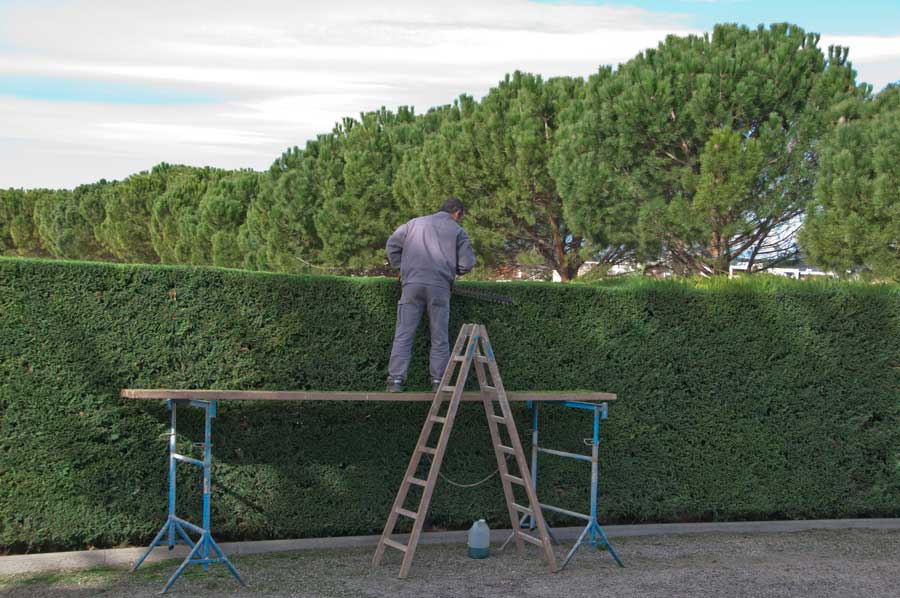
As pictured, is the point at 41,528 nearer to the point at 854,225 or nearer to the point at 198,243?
the point at 854,225

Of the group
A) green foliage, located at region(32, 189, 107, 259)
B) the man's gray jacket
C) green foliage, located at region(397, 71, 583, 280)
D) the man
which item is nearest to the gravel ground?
the man

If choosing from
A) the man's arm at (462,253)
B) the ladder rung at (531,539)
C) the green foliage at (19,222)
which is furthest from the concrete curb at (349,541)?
the green foliage at (19,222)

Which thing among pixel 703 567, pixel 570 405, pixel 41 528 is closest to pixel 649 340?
pixel 570 405

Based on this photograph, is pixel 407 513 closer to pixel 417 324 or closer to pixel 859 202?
pixel 417 324

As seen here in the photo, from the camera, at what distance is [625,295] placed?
850 centimetres

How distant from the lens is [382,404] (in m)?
7.76

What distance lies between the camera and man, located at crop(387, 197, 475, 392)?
24.0 feet

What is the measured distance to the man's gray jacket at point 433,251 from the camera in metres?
7.30

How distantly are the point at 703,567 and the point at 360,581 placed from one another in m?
2.61

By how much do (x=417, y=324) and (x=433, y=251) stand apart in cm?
57

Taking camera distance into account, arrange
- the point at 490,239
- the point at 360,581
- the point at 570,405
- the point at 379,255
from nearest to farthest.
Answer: the point at 360,581, the point at 570,405, the point at 490,239, the point at 379,255

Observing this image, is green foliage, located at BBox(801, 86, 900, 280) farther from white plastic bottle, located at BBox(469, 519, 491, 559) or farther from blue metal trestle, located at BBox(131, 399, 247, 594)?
blue metal trestle, located at BBox(131, 399, 247, 594)

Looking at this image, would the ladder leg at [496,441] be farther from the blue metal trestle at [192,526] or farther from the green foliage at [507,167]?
the green foliage at [507,167]

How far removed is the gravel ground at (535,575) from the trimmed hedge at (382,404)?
1.58 ft
